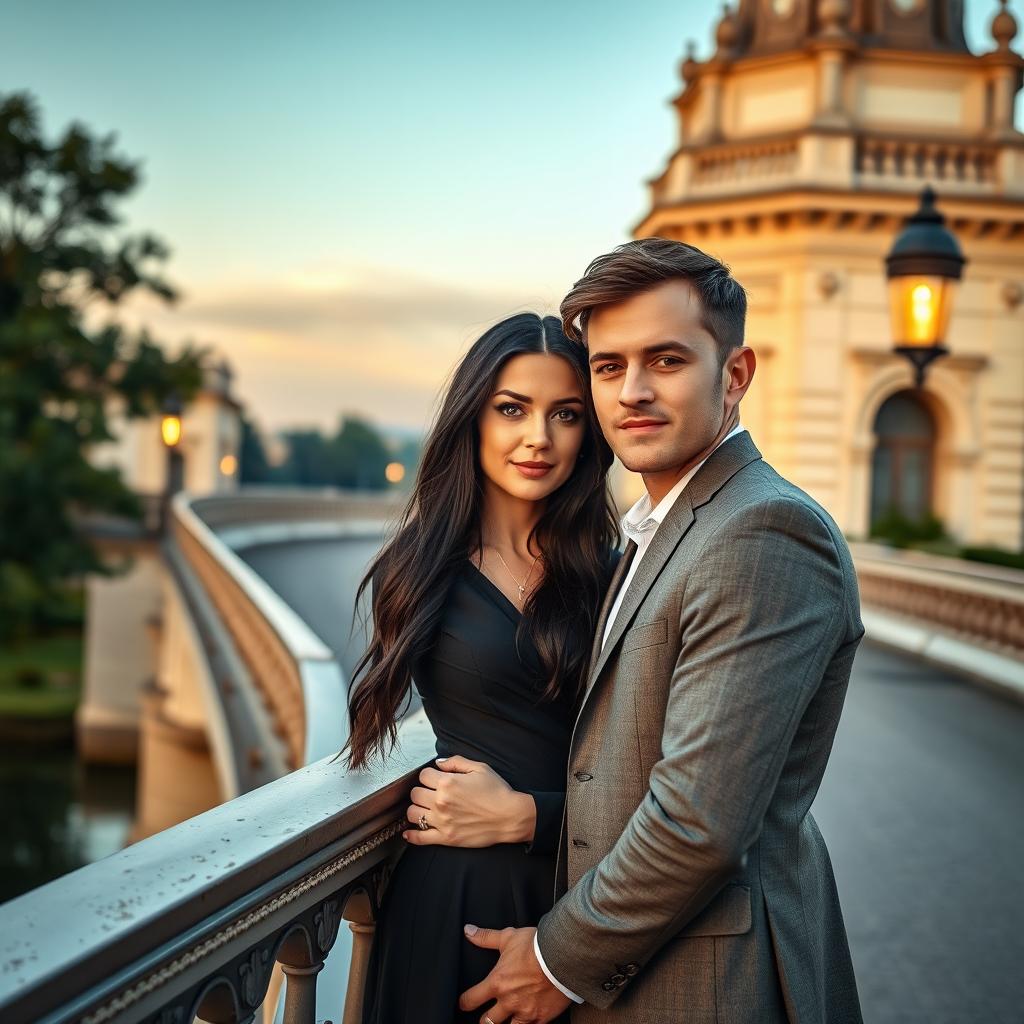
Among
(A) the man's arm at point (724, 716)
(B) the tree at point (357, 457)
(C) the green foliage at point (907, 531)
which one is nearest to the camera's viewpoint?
(A) the man's arm at point (724, 716)

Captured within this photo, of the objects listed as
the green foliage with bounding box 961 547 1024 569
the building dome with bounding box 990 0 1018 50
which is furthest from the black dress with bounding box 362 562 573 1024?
the building dome with bounding box 990 0 1018 50

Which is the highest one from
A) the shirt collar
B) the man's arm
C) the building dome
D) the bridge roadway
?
the building dome

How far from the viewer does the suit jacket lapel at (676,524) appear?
208 cm

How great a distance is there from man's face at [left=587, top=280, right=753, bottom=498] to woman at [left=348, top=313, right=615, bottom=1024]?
60cm

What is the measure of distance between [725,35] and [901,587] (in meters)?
14.5

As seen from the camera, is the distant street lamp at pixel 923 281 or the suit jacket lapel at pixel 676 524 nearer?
the suit jacket lapel at pixel 676 524

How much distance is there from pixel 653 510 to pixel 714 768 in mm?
652

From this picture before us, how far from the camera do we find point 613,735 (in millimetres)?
2072

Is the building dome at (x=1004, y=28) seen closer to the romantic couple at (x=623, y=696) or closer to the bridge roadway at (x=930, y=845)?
the bridge roadway at (x=930, y=845)

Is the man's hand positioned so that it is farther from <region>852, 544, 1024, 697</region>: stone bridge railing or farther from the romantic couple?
<region>852, 544, 1024, 697</region>: stone bridge railing

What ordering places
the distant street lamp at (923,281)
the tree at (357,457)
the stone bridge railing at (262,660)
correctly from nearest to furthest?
the stone bridge railing at (262,660), the distant street lamp at (923,281), the tree at (357,457)

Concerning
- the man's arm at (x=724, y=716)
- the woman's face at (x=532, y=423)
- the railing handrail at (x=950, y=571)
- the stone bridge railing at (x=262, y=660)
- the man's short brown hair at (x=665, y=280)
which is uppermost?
the man's short brown hair at (x=665, y=280)

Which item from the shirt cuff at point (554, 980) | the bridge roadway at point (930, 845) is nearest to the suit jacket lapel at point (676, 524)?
the shirt cuff at point (554, 980)

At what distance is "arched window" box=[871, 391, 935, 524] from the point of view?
72.5ft
